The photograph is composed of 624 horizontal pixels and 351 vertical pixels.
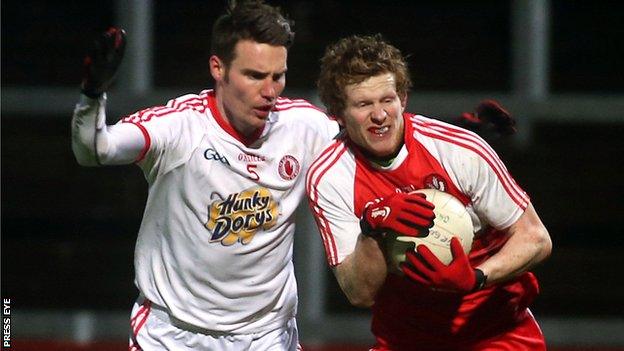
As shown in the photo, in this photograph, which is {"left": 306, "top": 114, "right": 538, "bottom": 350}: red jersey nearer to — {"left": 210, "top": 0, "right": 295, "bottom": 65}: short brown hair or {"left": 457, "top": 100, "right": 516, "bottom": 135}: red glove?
{"left": 210, "top": 0, "right": 295, "bottom": 65}: short brown hair

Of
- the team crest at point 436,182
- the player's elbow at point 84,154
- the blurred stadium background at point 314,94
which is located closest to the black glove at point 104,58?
the player's elbow at point 84,154

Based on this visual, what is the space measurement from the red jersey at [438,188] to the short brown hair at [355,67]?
125mm

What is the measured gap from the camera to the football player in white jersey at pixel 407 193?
353 cm

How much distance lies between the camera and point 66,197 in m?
7.07

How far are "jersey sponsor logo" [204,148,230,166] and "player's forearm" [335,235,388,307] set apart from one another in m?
0.48

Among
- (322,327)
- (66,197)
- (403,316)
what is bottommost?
(322,327)

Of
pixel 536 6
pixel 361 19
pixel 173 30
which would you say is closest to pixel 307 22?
pixel 361 19

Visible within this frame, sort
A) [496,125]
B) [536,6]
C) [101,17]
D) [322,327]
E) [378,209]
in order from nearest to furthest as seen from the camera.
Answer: [378,209]
[496,125]
[322,327]
[536,6]
[101,17]

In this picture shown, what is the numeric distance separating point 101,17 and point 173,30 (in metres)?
0.40

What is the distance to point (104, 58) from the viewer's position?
3369 millimetres

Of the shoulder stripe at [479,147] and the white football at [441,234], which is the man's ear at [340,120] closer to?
the shoulder stripe at [479,147]

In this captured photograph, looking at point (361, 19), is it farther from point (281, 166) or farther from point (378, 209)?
point (378, 209)

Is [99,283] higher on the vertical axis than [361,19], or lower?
lower

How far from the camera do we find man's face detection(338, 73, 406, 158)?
353 cm
